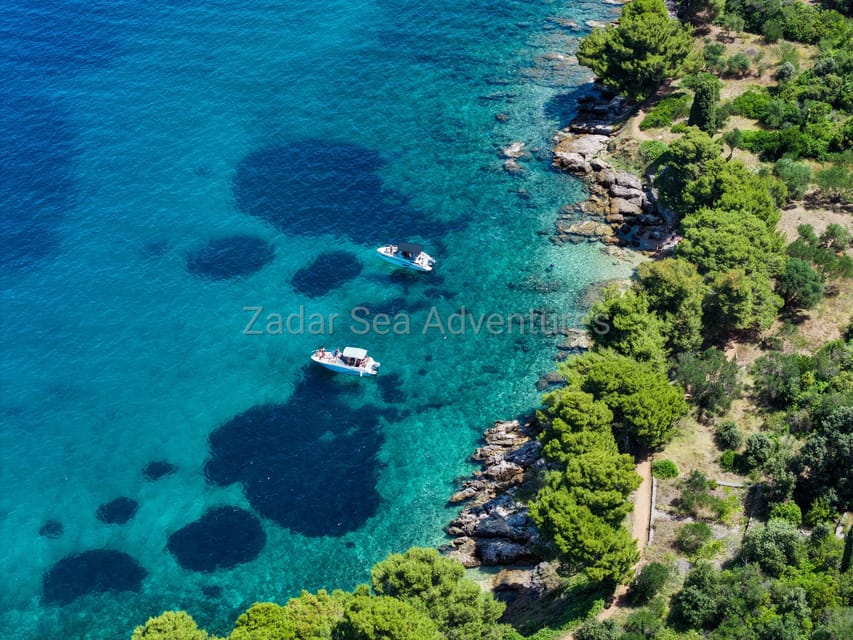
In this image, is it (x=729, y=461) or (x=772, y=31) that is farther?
(x=772, y=31)

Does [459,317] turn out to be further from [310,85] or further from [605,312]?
[310,85]

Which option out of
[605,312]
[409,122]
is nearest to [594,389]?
[605,312]

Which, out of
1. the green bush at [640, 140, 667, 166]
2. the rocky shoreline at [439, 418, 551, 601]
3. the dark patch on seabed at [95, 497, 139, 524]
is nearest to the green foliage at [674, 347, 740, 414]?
the rocky shoreline at [439, 418, 551, 601]

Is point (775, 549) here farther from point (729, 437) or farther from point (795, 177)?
point (795, 177)

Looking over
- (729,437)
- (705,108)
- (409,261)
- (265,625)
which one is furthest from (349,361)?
(705,108)

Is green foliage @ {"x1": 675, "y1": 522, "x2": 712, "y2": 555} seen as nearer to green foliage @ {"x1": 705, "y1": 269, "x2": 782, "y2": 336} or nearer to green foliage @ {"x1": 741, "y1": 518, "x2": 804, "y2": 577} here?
green foliage @ {"x1": 741, "y1": 518, "x2": 804, "y2": 577}

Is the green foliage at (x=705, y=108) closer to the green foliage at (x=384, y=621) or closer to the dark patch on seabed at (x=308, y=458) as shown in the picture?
the dark patch on seabed at (x=308, y=458)
